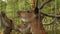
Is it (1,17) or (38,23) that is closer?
(38,23)

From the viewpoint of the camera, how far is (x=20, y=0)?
1310 millimetres

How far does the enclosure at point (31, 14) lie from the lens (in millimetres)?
1078

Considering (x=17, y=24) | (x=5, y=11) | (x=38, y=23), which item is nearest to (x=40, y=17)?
(x=38, y=23)

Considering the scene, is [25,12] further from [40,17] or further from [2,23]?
[2,23]

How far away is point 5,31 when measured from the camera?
1.26 m

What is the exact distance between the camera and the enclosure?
1078 millimetres

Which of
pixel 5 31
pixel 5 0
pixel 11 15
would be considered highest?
pixel 5 0

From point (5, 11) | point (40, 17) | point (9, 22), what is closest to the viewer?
point (40, 17)

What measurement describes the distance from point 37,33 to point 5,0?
0.41 meters

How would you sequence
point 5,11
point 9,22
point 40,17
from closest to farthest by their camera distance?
1. point 40,17
2. point 9,22
3. point 5,11

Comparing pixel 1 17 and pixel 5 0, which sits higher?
pixel 5 0

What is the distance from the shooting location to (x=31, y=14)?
1.10 m

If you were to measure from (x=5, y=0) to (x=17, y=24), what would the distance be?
0.77 ft

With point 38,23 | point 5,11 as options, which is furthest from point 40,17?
point 5,11
